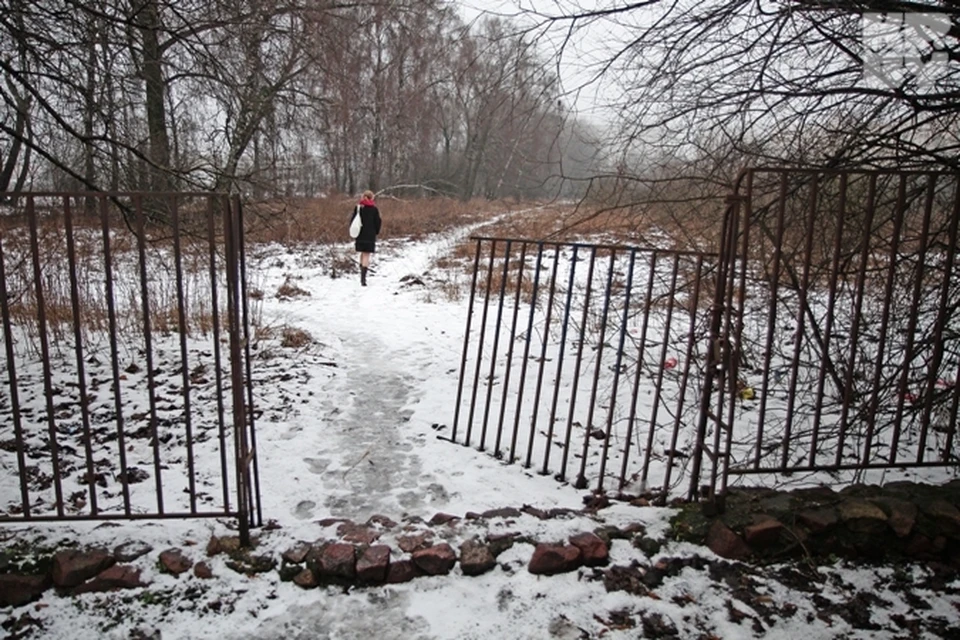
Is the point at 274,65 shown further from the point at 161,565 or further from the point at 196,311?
the point at 161,565

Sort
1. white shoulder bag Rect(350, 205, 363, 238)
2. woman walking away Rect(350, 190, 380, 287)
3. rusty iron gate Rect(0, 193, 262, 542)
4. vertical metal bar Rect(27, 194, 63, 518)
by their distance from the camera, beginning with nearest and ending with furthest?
vertical metal bar Rect(27, 194, 63, 518), rusty iron gate Rect(0, 193, 262, 542), woman walking away Rect(350, 190, 380, 287), white shoulder bag Rect(350, 205, 363, 238)

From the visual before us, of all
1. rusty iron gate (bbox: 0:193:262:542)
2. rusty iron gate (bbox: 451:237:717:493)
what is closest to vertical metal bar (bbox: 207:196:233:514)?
rusty iron gate (bbox: 0:193:262:542)

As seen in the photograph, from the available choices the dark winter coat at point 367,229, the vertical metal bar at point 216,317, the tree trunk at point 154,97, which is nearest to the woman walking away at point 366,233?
the dark winter coat at point 367,229

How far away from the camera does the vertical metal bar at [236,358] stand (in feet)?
7.97

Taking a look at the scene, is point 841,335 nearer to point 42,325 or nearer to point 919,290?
point 919,290

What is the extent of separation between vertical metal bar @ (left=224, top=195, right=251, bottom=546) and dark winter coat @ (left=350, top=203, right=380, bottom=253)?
8.66 meters

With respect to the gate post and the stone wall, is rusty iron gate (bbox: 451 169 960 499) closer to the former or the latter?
the stone wall

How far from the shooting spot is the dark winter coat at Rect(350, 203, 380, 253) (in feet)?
36.6

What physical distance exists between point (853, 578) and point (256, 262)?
12.6 m

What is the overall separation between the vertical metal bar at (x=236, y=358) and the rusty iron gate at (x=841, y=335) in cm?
226

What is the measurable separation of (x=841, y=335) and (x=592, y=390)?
1.90 m

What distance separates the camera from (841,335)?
4.20 metres

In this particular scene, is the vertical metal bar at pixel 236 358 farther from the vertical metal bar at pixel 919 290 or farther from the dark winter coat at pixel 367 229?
the dark winter coat at pixel 367 229

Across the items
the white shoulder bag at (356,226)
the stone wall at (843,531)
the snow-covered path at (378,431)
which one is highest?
the white shoulder bag at (356,226)
